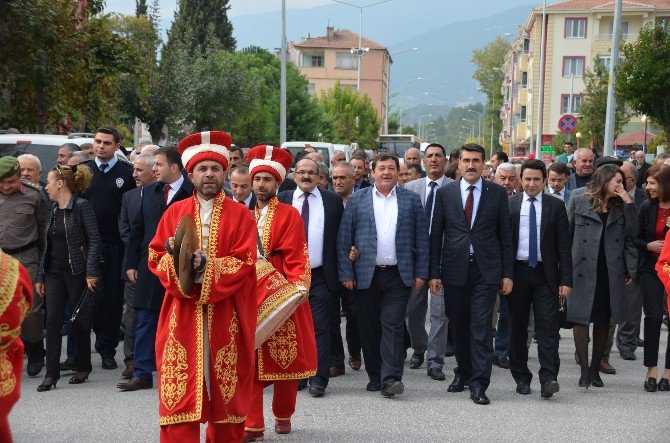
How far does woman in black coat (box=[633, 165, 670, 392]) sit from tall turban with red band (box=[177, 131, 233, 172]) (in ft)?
16.3

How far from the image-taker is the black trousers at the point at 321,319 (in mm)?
9805

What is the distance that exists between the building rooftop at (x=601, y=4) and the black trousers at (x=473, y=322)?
241 feet

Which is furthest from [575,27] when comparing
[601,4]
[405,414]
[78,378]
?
[405,414]

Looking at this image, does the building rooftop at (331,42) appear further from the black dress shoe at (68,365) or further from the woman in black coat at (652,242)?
the woman in black coat at (652,242)

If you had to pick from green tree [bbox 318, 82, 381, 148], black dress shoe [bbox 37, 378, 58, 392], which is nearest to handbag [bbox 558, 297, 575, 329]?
black dress shoe [bbox 37, 378, 58, 392]

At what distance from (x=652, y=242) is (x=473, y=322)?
2035mm

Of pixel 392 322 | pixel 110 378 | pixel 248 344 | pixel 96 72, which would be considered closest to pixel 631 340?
pixel 392 322

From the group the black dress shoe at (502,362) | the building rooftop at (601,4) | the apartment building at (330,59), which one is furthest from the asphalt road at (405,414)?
the apartment building at (330,59)

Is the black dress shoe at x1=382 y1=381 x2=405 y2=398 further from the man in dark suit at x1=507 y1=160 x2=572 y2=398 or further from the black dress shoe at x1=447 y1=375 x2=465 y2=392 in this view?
the man in dark suit at x1=507 y1=160 x2=572 y2=398

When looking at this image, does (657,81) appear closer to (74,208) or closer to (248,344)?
(74,208)

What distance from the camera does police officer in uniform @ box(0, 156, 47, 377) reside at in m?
10.2

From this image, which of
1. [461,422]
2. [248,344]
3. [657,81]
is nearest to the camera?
[248,344]

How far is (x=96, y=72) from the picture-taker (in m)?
23.2

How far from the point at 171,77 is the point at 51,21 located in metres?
16.7
